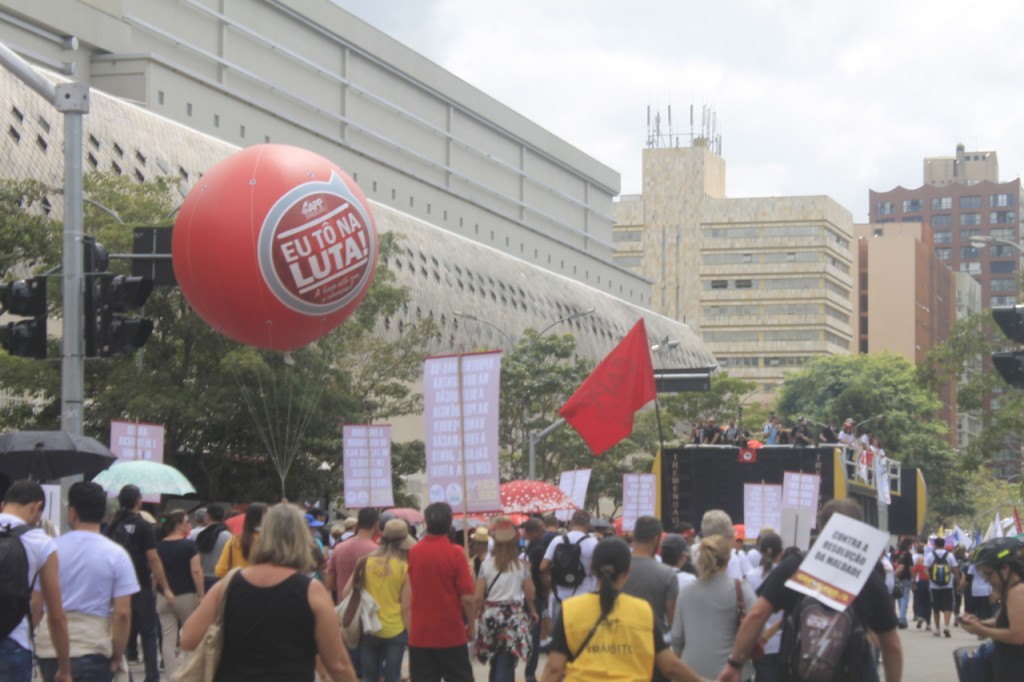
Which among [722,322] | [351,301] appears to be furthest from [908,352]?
[351,301]

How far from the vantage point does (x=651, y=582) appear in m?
9.99

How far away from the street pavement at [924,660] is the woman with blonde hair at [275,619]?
9.31 meters

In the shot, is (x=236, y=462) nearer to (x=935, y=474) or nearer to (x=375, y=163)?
(x=375, y=163)

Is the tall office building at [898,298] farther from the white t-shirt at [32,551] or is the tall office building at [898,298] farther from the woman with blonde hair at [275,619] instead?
the woman with blonde hair at [275,619]

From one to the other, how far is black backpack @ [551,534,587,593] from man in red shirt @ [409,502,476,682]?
2229 mm

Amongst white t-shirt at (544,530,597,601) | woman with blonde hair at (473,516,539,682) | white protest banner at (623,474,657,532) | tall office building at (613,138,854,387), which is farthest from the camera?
tall office building at (613,138,854,387)

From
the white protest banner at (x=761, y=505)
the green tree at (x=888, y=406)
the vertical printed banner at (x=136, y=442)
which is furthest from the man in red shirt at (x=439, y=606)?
the green tree at (x=888, y=406)

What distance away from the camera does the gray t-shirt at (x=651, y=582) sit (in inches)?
393

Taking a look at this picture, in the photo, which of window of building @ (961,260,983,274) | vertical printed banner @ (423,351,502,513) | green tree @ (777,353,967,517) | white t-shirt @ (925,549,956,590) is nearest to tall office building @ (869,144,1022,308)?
window of building @ (961,260,983,274)

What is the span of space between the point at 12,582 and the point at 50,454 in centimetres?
526

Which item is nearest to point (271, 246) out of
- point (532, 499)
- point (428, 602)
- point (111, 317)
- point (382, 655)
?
point (111, 317)

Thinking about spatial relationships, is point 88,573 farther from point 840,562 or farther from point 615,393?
point 615,393

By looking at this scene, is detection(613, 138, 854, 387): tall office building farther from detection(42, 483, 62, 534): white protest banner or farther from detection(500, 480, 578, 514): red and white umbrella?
detection(42, 483, 62, 534): white protest banner

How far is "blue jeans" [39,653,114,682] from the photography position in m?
8.98
